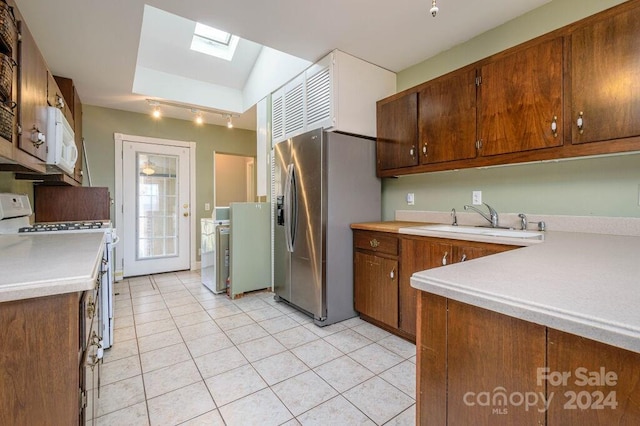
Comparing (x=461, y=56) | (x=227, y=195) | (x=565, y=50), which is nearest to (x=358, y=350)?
(x=565, y=50)

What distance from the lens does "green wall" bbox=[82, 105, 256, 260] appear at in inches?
162

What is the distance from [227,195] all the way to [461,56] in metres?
5.66

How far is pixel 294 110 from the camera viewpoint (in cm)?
331

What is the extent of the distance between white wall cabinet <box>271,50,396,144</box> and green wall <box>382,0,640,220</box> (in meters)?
0.42

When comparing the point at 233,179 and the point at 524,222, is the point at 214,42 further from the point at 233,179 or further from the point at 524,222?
the point at 524,222

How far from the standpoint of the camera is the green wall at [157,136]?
412cm

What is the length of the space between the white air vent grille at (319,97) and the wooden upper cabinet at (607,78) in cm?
177

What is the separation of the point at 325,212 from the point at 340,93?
1.13 m

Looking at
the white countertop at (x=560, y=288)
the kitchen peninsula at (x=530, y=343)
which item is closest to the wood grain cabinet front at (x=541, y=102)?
the white countertop at (x=560, y=288)

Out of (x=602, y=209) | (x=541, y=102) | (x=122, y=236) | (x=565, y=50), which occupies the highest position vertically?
(x=565, y=50)

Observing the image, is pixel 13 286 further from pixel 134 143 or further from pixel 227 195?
pixel 227 195

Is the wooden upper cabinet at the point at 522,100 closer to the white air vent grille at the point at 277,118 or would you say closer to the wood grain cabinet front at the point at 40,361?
the white air vent grille at the point at 277,118

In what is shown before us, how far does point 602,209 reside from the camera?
5.96 ft

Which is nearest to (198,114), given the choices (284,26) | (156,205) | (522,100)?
(156,205)
